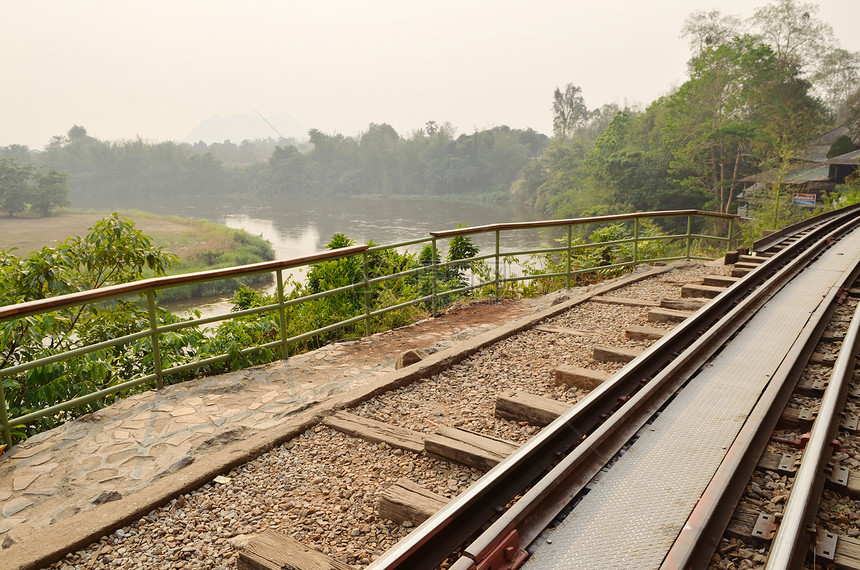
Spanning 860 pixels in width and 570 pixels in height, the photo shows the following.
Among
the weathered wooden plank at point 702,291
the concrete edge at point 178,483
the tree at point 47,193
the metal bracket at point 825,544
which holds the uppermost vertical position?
the tree at point 47,193

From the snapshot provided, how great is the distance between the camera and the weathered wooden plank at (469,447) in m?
2.85

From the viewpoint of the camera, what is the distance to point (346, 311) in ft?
27.9

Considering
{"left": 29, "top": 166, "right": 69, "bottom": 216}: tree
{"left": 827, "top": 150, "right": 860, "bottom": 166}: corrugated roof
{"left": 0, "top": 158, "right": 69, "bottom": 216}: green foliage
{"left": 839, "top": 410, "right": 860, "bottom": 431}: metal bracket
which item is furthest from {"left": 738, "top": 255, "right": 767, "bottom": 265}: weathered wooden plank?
{"left": 29, "top": 166, "right": 69, "bottom": 216}: tree

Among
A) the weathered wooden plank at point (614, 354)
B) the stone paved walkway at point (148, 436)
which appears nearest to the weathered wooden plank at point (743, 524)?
the weathered wooden plank at point (614, 354)

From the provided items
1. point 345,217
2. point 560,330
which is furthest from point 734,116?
point 560,330

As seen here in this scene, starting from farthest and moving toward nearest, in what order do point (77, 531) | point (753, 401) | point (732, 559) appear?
point (753, 401) → point (77, 531) → point (732, 559)

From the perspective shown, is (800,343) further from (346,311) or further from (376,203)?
(376,203)

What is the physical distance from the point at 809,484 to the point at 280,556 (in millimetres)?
2015

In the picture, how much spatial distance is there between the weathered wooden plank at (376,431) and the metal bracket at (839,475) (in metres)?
1.89

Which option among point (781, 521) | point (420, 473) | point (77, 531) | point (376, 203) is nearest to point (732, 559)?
point (781, 521)

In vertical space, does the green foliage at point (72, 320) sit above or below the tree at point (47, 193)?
below

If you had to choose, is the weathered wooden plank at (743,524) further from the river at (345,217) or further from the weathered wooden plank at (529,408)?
the river at (345,217)

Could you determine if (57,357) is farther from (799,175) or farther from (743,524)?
(799,175)

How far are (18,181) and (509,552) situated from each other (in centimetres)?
6286
